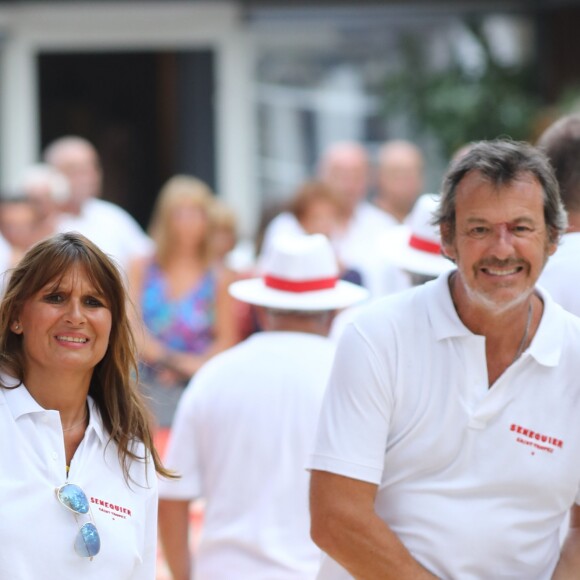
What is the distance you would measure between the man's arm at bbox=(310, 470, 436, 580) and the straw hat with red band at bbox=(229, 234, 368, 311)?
4.40 feet

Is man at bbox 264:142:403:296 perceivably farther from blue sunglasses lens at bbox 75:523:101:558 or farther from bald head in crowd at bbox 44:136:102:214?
blue sunglasses lens at bbox 75:523:101:558

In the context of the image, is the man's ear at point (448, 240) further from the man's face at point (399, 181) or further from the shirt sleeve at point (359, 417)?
the man's face at point (399, 181)

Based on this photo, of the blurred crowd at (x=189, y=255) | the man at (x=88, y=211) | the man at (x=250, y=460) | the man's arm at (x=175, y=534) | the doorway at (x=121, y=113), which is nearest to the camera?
the man at (x=250, y=460)

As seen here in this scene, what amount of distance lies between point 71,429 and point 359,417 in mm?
619

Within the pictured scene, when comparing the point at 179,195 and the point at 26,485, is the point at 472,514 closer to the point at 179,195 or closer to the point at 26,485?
the point at 26,485

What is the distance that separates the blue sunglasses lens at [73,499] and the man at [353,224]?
12.2ft

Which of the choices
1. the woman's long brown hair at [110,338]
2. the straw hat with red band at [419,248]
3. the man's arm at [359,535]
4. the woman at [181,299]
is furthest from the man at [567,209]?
the woman at [181,299]

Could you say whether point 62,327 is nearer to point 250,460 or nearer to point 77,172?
point 250,460

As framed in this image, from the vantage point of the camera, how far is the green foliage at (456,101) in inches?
470

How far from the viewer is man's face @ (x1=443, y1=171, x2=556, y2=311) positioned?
10.2 ft

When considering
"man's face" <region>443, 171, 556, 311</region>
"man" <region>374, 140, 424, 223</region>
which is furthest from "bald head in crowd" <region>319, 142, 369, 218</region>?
"man's face" <region>443, 171, 556, 311</region>

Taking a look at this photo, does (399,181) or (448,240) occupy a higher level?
(448,240)

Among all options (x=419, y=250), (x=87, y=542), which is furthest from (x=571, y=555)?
(x=419, y=250)

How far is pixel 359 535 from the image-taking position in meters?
3.12
